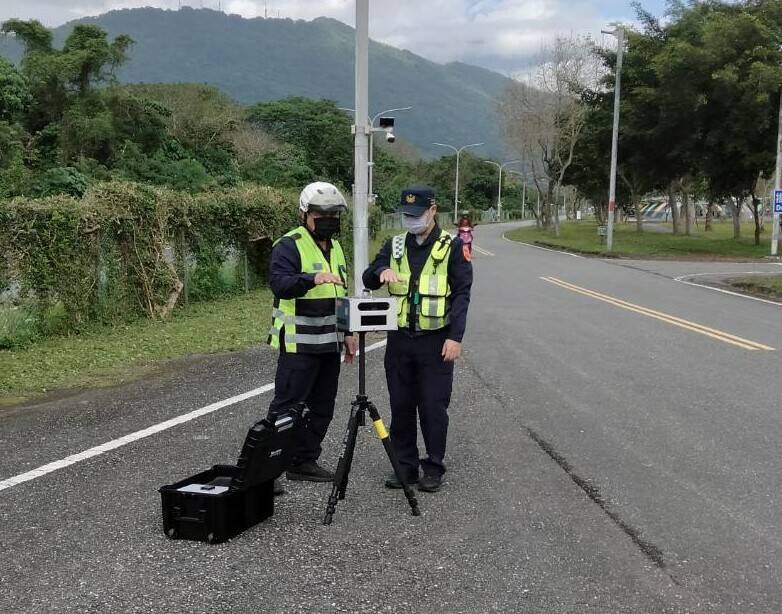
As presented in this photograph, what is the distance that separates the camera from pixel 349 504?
186 inches

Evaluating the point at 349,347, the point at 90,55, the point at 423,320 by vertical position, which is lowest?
the point at 349,347

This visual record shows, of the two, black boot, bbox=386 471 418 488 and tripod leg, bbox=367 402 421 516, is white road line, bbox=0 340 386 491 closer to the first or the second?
black boot, bbox=386 471 418 488

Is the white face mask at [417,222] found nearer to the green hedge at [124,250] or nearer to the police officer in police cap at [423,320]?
the police officer in police cap at [423,320]

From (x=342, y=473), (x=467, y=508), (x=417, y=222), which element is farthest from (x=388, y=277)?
(x=467, y=508)

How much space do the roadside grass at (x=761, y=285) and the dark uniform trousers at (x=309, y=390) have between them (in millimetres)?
14689

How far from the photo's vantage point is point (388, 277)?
4.81 meters

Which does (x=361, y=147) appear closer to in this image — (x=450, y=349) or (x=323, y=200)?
(x=323, y=200)

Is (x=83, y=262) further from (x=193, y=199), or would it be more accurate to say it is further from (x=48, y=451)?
(x=48, y=451)

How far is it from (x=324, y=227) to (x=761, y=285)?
53.0 feet

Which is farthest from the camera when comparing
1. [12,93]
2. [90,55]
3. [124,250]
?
[90,55]

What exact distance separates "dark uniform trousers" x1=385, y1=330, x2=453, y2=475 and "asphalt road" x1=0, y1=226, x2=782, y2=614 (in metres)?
0.27

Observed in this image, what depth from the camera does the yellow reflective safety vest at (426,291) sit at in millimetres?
4863

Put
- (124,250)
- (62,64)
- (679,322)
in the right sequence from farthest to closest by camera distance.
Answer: (62,64) < (679,322) < (124,250)


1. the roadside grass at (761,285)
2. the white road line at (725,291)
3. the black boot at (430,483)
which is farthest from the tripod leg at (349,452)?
the roadside grass at (761,285)
